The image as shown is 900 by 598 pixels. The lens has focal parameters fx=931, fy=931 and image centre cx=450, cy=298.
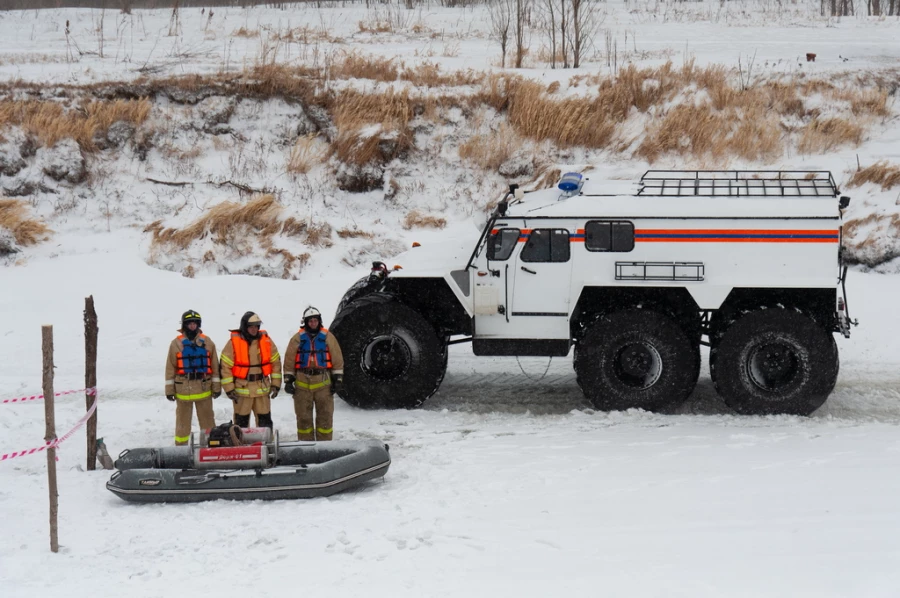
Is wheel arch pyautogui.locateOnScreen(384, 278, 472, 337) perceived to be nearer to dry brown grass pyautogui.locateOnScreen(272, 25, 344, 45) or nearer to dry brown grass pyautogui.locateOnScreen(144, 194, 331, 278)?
dry brown grass pyautogui.locateOnScreen(144, 194, 331, 278)

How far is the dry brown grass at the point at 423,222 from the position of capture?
709 inches

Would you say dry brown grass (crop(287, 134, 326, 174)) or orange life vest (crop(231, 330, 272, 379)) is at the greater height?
dry brown grass (crop(287, 134, 326, 174))

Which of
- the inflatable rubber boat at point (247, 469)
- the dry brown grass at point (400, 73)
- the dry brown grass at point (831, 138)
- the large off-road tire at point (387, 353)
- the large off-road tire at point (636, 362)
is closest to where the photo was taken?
the inflatable rubber boat at point (247, 469)

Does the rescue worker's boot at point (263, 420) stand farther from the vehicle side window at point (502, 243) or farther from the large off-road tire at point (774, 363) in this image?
the large off-road tire at point (774, 363)

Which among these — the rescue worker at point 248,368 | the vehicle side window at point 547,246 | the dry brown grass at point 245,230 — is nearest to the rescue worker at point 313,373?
the rescue worker at point 248,368

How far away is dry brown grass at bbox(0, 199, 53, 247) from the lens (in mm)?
16938

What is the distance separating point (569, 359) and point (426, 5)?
20.8 metres

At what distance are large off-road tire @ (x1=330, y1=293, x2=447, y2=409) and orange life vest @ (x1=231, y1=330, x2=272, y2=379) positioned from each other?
135 centimetres

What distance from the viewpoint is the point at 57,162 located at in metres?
18.9

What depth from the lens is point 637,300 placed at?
1041 centimetres

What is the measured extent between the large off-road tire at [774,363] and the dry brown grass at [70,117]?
14497 millimetres

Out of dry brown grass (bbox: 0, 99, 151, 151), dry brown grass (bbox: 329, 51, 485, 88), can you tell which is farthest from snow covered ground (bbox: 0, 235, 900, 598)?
dry brown grass (bbox: 329, 51, 485, 88)

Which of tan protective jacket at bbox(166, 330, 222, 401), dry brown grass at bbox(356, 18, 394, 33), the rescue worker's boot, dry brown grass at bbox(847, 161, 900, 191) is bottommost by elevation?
the rescue worker's boot

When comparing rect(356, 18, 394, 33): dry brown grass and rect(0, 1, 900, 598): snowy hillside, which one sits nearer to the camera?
rect(0, 1, 900, 598): snowy hillside
